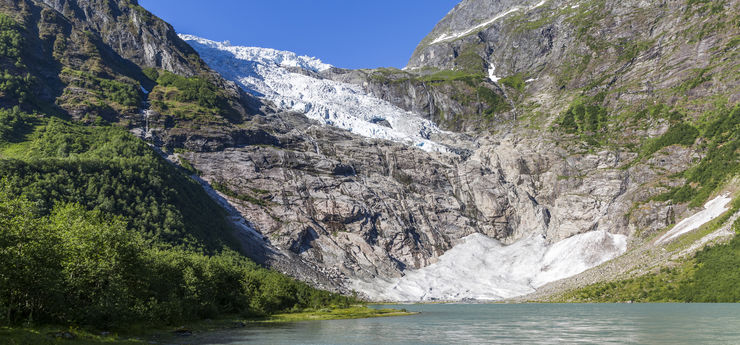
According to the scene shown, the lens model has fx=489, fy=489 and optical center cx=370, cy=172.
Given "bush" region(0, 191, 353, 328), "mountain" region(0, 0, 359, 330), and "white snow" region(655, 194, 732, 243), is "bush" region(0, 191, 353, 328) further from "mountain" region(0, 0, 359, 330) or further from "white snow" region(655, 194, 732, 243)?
"white snow" region(655, 194, 732, 243)

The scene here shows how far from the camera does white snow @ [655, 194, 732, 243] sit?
177 metres

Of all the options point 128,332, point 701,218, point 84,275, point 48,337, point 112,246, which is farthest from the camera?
point 701,218

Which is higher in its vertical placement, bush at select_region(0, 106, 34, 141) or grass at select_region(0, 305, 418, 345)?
A: bush at select_region(0, 106, 34, 141)

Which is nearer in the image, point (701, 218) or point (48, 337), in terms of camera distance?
point (48, 337)

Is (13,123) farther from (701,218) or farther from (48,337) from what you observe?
(701,218)

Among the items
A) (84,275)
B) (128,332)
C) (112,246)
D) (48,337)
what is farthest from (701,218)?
(48,337)

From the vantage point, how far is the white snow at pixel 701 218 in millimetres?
176625

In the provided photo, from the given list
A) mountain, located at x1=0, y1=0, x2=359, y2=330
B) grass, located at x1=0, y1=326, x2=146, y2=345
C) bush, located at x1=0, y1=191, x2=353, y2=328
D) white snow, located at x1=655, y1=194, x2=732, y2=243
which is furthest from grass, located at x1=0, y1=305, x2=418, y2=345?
white snow, located at x1=655, y1=194, x2=732, y2=243

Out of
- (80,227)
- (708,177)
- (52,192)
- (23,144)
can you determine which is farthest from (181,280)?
(708,177)

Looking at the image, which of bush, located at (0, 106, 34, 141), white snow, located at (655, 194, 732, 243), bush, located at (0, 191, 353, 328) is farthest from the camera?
bush, located at (0, 106, 34, 141)

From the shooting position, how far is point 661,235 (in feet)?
625

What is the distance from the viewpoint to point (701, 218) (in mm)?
180375

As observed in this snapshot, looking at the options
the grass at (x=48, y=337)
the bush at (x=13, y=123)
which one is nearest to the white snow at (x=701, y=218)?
the grass at (x=48, y=337)

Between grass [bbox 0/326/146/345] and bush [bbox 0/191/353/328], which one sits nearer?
grass [bbox 0/326/146/345]
